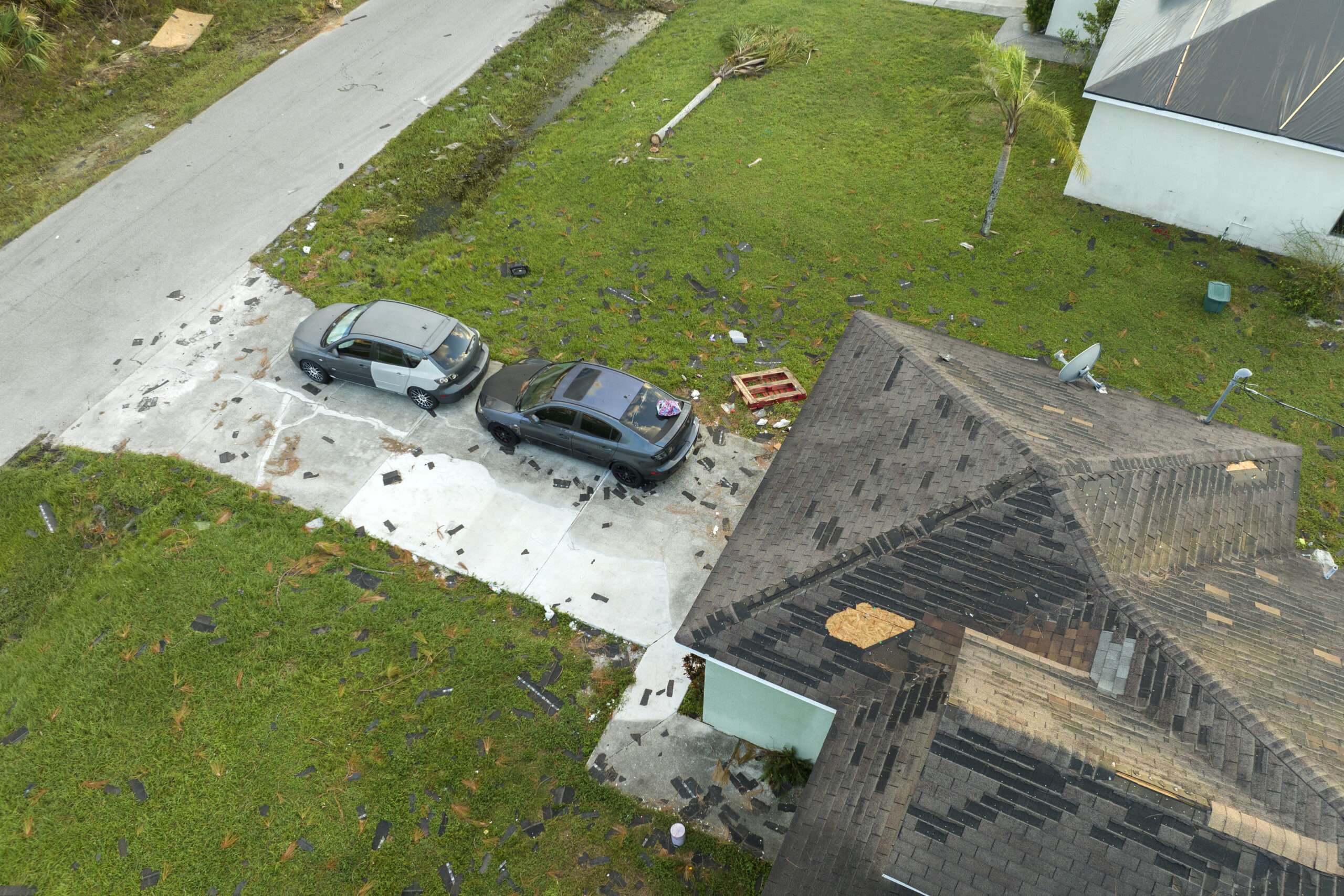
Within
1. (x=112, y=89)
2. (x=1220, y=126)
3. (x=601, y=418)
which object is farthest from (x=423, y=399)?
(x=1220, y=126)

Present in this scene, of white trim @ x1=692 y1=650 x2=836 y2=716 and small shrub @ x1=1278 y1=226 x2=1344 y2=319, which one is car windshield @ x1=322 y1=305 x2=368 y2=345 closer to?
white trim @ x1=692 y1=650 x2=836 y2=716

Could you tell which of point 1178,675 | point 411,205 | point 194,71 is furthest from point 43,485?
point 1178,675

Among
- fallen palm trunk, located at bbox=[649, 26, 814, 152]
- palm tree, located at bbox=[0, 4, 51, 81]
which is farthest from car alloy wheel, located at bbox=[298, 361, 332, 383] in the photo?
palm tree, located at bbox=[0, 4, 51, 81]

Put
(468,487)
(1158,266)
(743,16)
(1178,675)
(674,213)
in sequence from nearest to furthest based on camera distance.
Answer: (1178,675) → (468,487) → (1158,266) → (674,213) → (743,16)

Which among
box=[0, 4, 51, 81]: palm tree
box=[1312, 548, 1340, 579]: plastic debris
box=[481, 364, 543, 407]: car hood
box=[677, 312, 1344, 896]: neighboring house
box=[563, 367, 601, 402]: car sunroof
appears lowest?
box=[1312, 548, 1340, 579]: plastic debris

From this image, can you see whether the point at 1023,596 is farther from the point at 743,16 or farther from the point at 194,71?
the point at 194,71

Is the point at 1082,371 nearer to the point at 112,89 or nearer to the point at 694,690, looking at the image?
the point at 694,690
